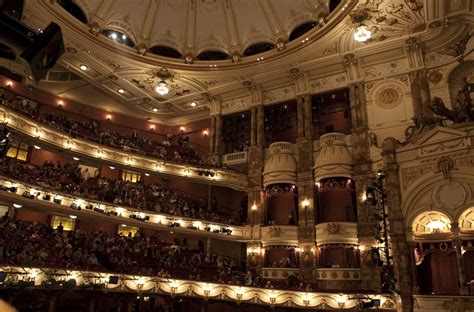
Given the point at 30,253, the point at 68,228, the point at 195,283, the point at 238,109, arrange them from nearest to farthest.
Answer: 1. the point at 30,253
2. the point at 195,283
3. the point at 68,228
4. the point at 238,109

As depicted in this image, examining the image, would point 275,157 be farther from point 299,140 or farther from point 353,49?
point 353,49

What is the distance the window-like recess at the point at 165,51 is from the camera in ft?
83.2

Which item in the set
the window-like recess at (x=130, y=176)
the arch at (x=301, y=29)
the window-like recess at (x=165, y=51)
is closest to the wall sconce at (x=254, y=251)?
the window-like recess at (x=130, y=176)

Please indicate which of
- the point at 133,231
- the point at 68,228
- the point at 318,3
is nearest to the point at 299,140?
the point at 318,3

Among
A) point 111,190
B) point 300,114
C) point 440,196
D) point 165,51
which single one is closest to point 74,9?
point 165,51

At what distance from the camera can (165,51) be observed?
25.6 meters

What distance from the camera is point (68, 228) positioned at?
24.1m

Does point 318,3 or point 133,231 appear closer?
point 318,3

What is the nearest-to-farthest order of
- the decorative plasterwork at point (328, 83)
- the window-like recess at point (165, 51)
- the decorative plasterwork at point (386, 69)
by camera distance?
the decorative plasterwork at point (386, 69) < the decorative plasterwork at point (328, 83) < the window-like recess at point (165, 51)

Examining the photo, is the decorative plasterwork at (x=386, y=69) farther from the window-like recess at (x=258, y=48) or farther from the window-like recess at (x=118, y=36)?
the window-like recess at (x=118, y=36)

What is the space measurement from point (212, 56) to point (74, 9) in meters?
8.59

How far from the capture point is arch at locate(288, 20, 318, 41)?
23031 millimetres

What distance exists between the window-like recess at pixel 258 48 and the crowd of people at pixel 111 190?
10.3 m

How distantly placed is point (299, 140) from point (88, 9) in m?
14.3
